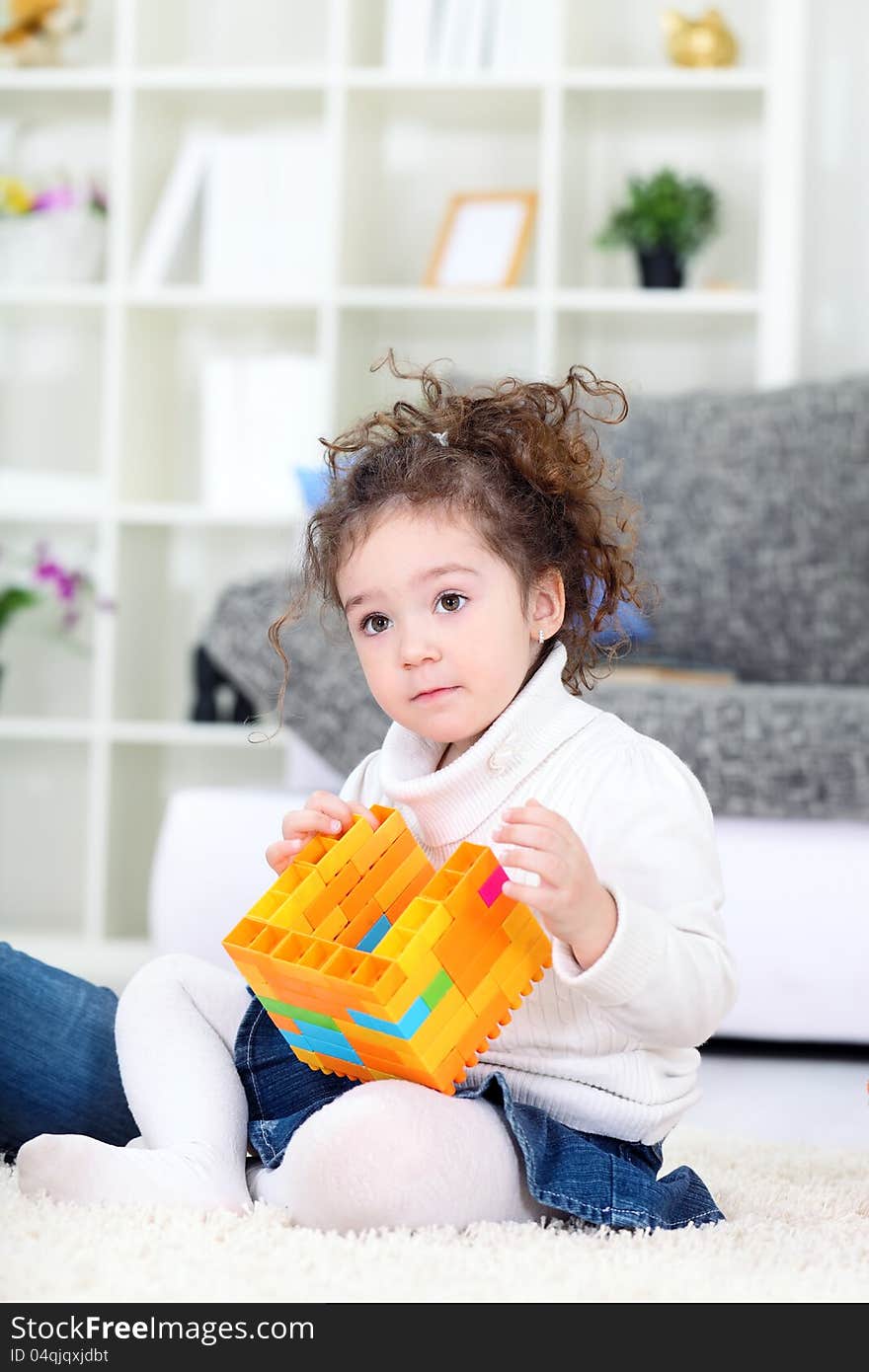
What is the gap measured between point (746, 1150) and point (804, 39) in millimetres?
2282

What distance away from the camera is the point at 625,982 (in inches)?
36.7

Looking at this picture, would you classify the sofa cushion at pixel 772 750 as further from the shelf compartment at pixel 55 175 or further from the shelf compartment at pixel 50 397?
the shelf compartment at pixel 50 397

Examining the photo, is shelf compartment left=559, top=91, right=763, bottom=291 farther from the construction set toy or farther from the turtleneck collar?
the construction set toy

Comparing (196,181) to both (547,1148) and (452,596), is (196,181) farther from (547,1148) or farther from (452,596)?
(547,1148)

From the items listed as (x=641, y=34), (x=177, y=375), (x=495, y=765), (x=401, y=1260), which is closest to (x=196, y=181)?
(x=177, y=375)

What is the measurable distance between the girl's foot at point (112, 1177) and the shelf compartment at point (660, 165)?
7.70ft

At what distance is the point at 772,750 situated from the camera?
5.98ft

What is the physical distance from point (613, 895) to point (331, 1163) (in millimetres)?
220

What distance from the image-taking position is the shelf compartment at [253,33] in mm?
3305

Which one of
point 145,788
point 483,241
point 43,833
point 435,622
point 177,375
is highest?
point 483,241

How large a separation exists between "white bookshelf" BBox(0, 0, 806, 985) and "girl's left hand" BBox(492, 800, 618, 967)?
1.92 m

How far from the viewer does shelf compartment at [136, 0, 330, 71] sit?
10.8 ft

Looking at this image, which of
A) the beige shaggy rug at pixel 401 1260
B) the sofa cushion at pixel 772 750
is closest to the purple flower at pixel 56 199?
the sofa cushion at pixel 772 750
